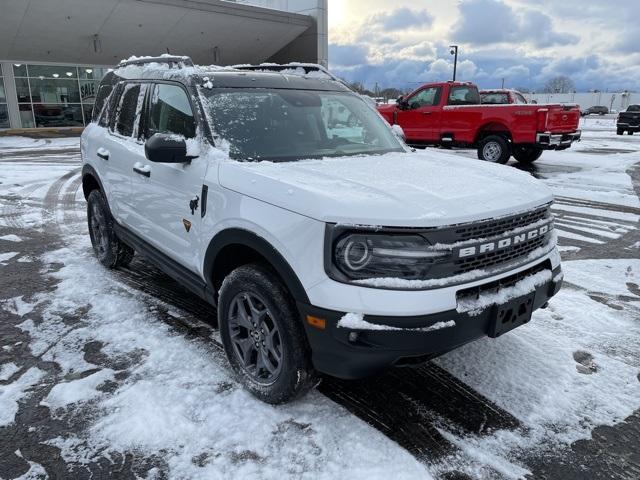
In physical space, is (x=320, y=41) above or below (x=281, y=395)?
above

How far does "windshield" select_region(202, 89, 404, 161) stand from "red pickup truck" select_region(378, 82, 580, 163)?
902 centimetres

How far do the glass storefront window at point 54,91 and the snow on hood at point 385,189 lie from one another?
A: 2922cm

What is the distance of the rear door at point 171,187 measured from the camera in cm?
338

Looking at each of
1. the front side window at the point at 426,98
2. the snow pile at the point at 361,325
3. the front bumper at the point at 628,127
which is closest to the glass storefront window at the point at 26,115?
the front side window at the point at 426,98

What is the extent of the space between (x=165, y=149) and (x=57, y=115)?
95.8 feet

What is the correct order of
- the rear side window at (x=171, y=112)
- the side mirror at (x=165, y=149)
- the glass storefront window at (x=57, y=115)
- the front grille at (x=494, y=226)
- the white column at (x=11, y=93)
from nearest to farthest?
the front grille at (x=494, y=226), the side mirror at (x=165, y=149), the rear side window at (x=171, y=112), the white column at (x=11, y=93), the glass storefront window at (x=57, y=115)

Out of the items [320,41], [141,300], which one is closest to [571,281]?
[141,300]

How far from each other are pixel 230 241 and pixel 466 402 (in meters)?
1.71

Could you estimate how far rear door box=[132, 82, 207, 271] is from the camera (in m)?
3.38

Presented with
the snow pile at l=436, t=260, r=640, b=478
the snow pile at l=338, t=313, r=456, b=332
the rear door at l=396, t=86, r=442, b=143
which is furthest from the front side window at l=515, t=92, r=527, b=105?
the snow pile at l=338, t=313, r=456, b=332

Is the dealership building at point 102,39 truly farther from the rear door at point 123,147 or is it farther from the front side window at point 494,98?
the rear door at point 123,147

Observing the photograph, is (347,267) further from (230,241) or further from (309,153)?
(309,153)

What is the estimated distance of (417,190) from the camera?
2.74 metres

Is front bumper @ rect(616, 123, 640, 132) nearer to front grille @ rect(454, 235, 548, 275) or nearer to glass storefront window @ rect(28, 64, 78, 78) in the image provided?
front grille @ rect(454, 235, 548, 275)
